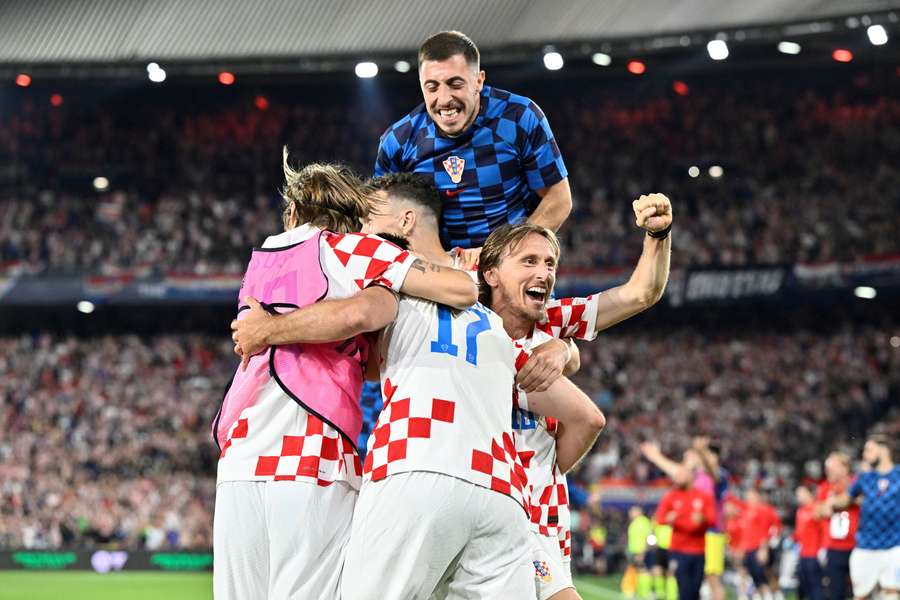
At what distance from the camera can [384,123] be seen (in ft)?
114

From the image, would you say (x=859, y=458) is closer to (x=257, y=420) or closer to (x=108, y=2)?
(x=108, y=2)

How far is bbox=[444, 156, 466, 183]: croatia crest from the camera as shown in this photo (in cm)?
610

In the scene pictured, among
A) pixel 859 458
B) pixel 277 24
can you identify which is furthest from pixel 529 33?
pixel 859 458

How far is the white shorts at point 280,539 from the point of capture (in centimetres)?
420

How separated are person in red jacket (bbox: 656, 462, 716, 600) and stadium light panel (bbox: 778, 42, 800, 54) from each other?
13855 mm

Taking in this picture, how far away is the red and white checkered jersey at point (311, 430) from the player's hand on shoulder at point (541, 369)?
0.75m

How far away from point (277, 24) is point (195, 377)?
10.9 m

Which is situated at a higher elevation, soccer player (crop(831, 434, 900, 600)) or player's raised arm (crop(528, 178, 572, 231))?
player's raised arm (crop(528, 178, 572, 231))

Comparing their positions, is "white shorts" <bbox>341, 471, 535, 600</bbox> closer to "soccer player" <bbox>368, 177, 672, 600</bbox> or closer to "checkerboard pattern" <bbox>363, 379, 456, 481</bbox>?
"checkerboard pattern" <bbox>363, 379, 456, 481</bbox>

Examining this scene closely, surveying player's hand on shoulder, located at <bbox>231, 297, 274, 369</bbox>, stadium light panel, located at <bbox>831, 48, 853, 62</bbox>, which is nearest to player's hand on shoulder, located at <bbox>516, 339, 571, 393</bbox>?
player's hand on shoulder, located at <bbox>231, 297, 274, 369</bbox>

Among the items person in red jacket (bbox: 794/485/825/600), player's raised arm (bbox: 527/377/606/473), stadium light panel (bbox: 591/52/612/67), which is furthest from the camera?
stadium light panel (bbox: 591/52/612/67)

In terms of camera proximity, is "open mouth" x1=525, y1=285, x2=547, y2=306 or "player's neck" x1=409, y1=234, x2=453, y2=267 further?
"player's neck" x1=409, y1=234, x2=453, y2=267

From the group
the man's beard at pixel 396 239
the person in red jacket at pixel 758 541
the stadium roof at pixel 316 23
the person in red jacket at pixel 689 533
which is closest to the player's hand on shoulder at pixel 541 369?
the man's beard at pixel 396 239

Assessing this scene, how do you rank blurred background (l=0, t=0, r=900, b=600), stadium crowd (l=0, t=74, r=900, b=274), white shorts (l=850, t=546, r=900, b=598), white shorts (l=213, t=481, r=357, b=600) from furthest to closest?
stadium crowd (l=0, t=74, r=900, b=274) < blurred background (l=0, t=0, r=900, b=600) < white shorts (l=850, t=546, r=900, b=598) < white shorts (l=213, t=481, r=357, b=600)
